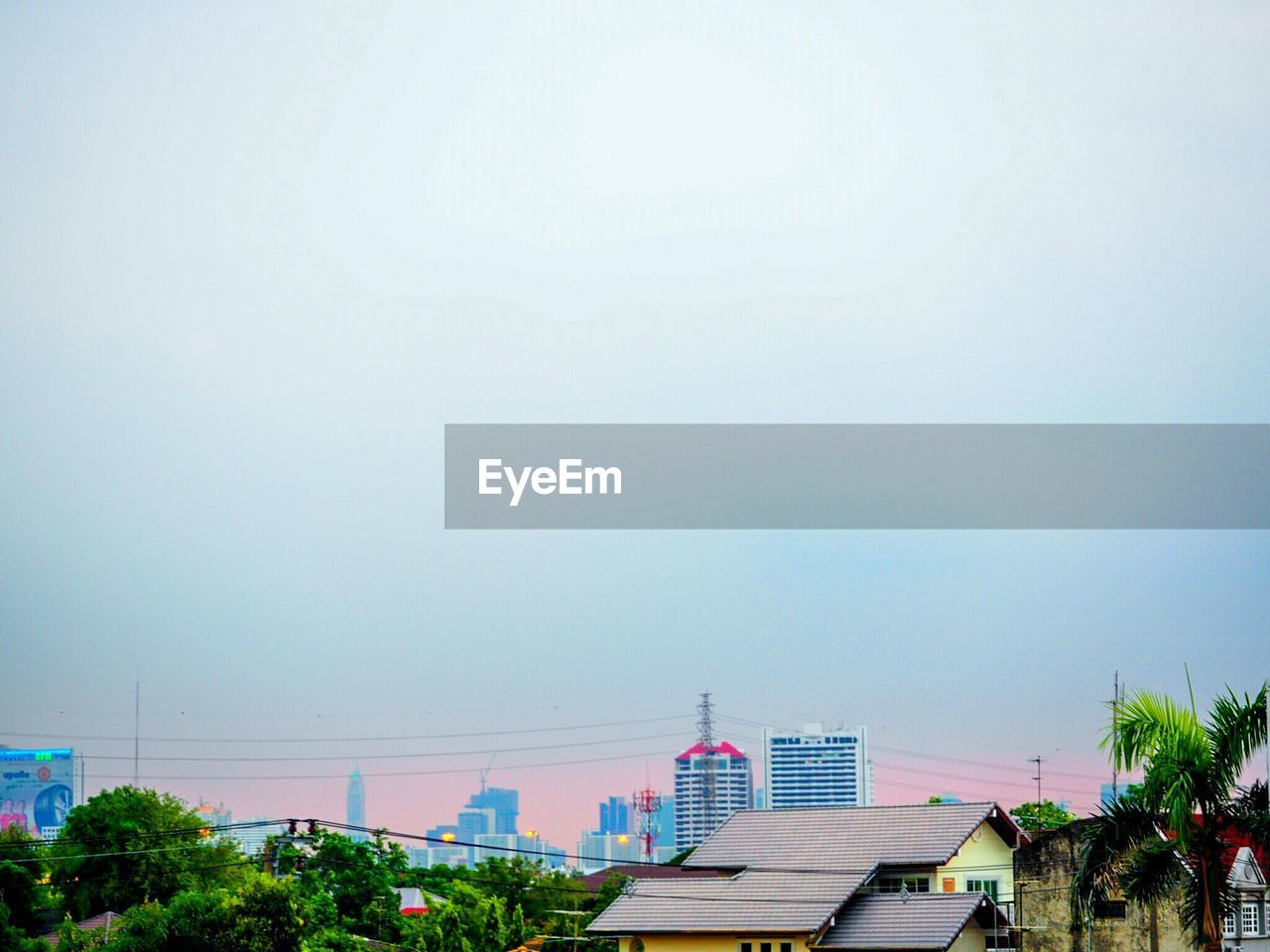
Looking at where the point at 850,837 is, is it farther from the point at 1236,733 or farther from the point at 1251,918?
the point at 1236,733

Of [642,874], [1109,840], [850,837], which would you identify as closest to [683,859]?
→ [850,837]

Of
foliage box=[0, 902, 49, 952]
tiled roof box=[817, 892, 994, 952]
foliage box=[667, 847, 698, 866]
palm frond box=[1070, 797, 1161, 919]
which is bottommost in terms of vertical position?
foliage box=[0, 902, 49, 952]

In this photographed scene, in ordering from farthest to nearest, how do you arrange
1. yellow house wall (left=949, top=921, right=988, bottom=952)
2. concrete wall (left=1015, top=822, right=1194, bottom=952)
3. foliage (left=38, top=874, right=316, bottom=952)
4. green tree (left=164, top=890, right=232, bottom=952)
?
green tree (left=164, top=890, right=232, bottom=952), foliage (left=38, top=874, right=316, bottom=952), concrete wall (left=1015, top=822, right=1194, bottom=952), yellow house wall (left=949, top=921, right=988, bottom=952)

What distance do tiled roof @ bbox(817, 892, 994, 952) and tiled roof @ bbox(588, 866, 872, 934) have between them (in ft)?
2.11

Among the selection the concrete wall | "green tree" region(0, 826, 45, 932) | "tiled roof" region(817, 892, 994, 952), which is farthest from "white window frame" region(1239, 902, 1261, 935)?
"green tree" region(0, 826, 45, 932)

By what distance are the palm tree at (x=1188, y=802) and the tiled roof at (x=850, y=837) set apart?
104 feet

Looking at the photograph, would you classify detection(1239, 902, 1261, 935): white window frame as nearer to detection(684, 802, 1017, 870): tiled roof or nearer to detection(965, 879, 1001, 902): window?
detection(684, 802, 1017, 870): tiled roof

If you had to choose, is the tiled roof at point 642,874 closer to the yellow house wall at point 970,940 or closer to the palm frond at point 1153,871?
the yellow house wall at point 970,940

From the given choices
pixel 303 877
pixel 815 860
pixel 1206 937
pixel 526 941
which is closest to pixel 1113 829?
pixel 1206 937

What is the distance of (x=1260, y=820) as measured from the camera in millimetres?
17359

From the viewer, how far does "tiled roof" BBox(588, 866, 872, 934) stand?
154 ft

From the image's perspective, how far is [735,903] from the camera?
48156mm

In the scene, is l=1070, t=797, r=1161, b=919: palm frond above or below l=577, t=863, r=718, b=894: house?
above

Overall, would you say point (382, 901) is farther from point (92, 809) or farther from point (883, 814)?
point (883, 814)
